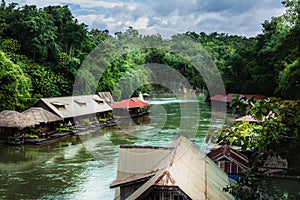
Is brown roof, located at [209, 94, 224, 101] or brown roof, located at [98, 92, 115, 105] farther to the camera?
brown roof, located at [209, 94, 224, 101]

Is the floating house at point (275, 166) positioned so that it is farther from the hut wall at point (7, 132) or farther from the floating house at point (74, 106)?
the floating house at point (74, 106)

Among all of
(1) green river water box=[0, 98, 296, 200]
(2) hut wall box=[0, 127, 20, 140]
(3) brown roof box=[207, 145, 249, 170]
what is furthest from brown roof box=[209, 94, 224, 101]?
(3) brown roof box=[207, 145, 249, 170]

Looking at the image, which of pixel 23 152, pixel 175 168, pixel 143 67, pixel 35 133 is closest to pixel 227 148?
pixel 175 168

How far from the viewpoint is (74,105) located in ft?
75.7

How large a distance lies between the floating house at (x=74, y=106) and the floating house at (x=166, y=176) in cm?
1335

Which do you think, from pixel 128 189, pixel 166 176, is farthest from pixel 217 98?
pixel 166 176

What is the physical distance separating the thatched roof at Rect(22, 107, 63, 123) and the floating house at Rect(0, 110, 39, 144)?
0.30 m

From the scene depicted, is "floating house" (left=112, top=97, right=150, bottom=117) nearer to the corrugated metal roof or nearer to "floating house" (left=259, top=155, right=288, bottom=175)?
the corrugated metal roof

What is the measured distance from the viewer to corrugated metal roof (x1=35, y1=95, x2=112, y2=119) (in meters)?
21.0

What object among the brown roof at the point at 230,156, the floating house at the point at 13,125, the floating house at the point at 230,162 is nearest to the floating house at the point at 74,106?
the floating house at the point at 13,125

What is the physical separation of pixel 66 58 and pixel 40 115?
1069 centimetres

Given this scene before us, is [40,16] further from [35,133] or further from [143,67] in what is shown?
[143,67]

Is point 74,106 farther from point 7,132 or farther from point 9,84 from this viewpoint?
point 7,132

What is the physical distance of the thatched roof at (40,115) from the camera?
18609 millimetres
